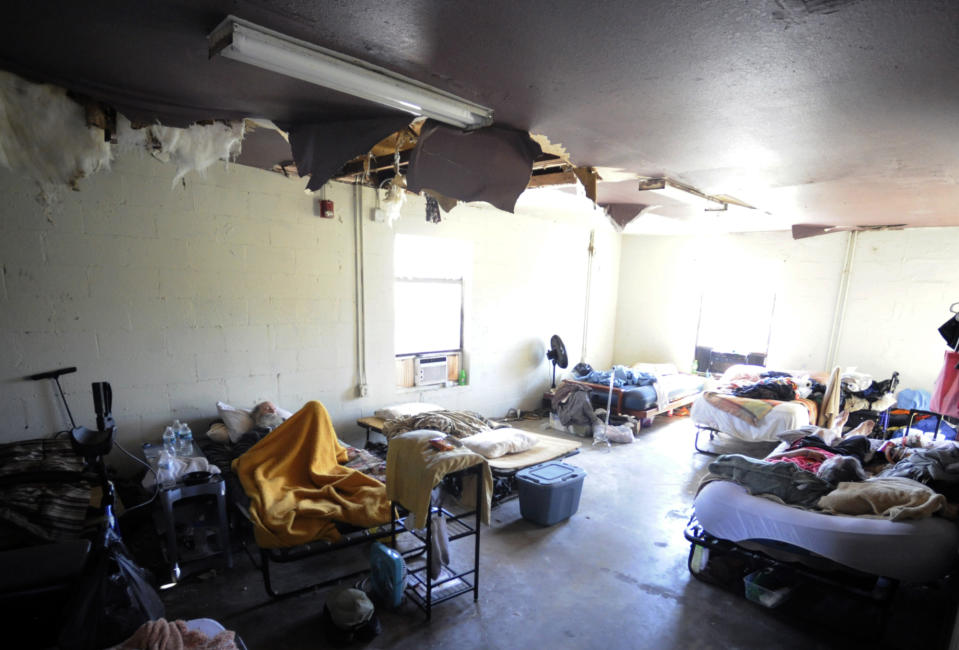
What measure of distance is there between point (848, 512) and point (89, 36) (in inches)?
166

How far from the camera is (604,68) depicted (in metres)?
1.54

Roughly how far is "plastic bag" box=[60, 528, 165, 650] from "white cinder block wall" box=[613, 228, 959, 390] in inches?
287

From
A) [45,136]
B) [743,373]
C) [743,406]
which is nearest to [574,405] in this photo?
[743,406]

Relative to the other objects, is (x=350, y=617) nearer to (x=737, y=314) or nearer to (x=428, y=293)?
(x=428, y=293)

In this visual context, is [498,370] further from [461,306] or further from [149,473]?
[149,473]

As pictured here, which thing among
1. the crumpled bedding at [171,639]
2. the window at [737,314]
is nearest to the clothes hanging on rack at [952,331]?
the window at [737,314]

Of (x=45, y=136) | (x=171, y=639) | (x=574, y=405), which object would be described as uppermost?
(x=45, y=136)

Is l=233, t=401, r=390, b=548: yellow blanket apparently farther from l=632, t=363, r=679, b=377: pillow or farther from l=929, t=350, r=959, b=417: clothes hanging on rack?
l=632, t=363, r=679, b=377: pillow

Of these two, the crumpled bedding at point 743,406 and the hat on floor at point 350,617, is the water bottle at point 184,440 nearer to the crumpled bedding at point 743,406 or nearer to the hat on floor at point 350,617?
the hat on floor at point 350,617

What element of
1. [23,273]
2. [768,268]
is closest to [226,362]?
[23,273]

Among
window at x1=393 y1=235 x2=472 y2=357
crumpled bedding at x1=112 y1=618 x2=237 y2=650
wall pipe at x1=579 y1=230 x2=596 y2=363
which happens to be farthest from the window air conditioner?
crumpled bedding at x1=112 y1=618 x2=237 y2=650

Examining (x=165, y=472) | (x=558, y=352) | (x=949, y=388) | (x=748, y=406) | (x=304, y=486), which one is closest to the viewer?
(x=165, y=472)

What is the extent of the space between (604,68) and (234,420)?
3516 mm

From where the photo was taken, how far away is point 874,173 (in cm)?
281
